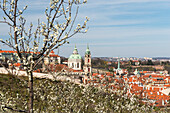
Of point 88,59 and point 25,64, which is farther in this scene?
point 88,59

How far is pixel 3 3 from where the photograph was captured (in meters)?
3.99

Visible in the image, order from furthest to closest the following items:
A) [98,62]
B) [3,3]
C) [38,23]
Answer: [98,62] → [38,23] → [3,3]

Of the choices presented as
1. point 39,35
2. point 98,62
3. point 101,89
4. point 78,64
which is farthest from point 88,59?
point 39,35

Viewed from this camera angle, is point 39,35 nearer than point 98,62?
Yes

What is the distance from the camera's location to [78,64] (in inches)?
3664

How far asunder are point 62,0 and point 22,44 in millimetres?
963

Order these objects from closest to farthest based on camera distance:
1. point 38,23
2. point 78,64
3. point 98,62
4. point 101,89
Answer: point 38,23 < point 101,89 < point 78,64 < point 98,62

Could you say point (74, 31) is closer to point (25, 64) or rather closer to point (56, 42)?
point (56, 42)

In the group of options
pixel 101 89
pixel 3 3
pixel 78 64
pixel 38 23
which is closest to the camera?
pixel 3 3

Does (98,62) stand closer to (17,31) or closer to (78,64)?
(78,64)

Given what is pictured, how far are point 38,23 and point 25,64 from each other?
2.41 ft

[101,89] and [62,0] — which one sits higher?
[62,0]

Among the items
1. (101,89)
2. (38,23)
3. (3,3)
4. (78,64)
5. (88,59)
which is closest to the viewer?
(3,3)

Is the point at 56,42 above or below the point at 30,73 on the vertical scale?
above
